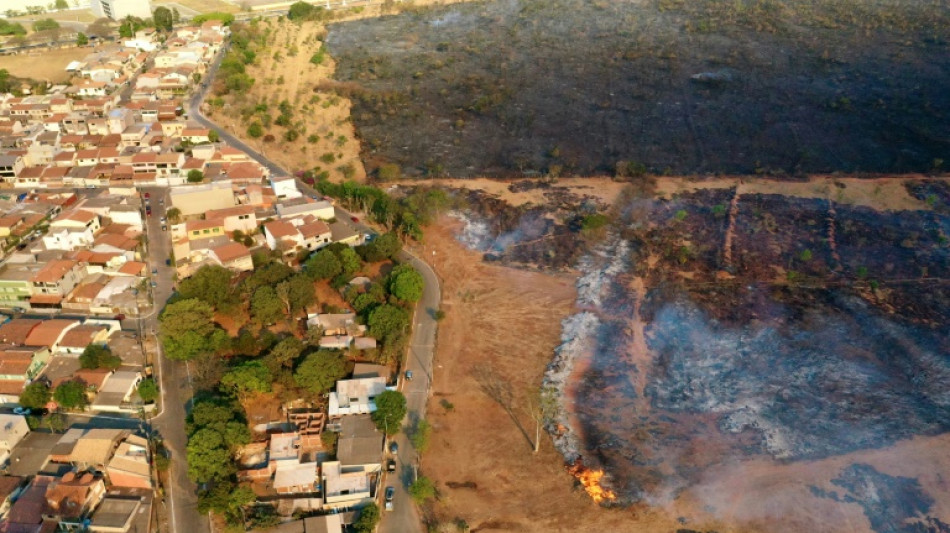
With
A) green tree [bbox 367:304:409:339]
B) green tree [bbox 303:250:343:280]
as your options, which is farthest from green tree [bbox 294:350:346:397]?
green tree [bbox 303:250:343:280]

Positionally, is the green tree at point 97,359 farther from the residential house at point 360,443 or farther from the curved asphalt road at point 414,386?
the curved asphalt road at point 414,386

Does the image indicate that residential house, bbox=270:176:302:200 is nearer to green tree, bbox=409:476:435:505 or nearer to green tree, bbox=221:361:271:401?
green tree, bbox=221:361:271:401

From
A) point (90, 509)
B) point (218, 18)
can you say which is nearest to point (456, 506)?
point (90, 509)

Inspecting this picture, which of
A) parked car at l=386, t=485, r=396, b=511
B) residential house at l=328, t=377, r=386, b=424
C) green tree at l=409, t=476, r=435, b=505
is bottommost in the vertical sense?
parked car at l=386, t=485, r=396, b=511

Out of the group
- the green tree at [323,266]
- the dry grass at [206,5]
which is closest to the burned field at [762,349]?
the green tree at [323,266]

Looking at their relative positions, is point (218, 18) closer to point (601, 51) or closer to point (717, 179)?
point (601, 51)

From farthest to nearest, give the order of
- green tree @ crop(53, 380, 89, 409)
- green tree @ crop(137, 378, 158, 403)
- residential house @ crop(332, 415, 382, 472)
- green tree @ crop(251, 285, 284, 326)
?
green tree @ crop(251, 285, 284, 326)
green tree @ crop(137, 378, 158, 403)
green tree @ crop(53, 380, 89, 409)
residential house @ crop(332, 415, 382, 472)
